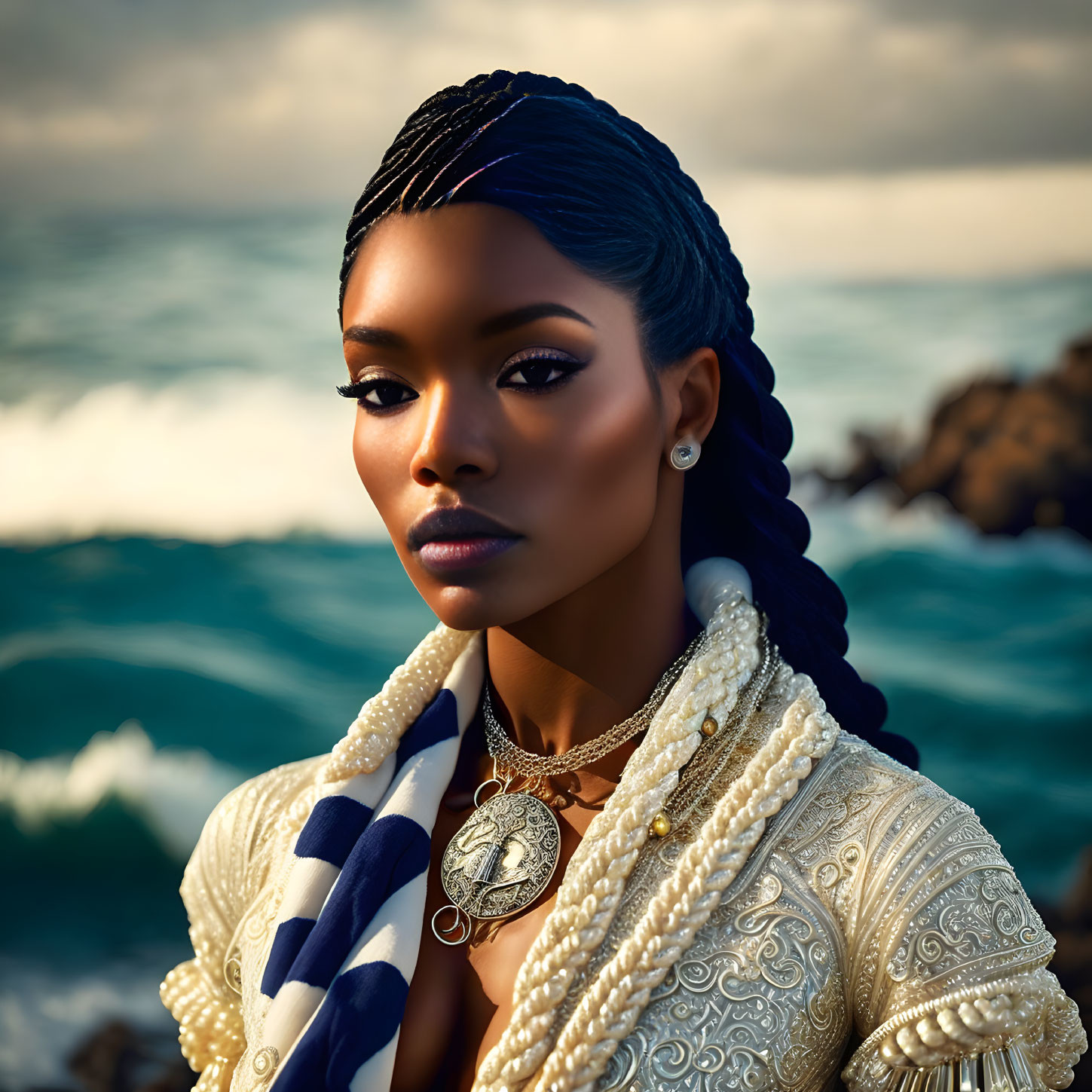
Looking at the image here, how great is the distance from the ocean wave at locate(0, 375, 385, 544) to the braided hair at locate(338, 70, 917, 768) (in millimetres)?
1748

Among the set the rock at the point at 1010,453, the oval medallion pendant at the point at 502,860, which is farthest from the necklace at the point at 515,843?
the rock at the point at 1010,453

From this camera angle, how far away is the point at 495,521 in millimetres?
1282

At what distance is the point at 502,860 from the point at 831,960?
398mm

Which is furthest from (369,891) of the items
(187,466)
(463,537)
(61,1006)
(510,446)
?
(187,466)

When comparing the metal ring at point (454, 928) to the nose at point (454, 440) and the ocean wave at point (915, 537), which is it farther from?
the ocean wave at point (915, 537)

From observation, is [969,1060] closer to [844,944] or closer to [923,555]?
[844,944]

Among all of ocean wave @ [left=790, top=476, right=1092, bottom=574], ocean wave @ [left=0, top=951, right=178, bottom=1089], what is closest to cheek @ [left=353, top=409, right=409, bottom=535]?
ocean wave @ [left=790, top=476, right=1092, bottom=574]

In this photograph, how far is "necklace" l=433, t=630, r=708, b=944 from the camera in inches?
56.2

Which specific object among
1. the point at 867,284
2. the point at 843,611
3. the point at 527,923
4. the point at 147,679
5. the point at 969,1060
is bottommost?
the point at 969,1060

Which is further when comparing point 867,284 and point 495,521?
point 867,284

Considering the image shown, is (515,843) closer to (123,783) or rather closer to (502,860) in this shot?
(502,860)

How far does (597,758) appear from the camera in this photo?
147cm

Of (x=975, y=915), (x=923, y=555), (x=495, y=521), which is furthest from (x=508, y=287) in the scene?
(x=923, y=555)

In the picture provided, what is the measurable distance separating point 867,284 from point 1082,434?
60 centimetres
